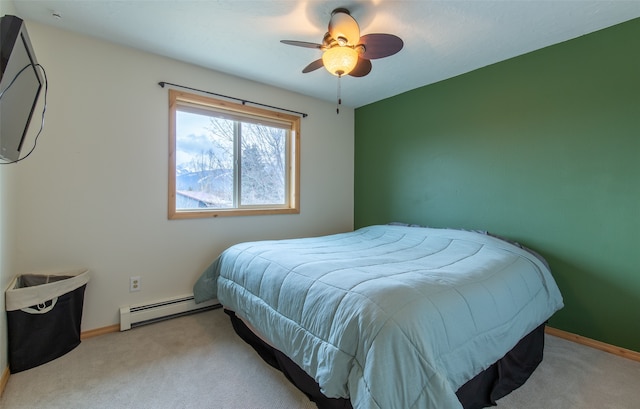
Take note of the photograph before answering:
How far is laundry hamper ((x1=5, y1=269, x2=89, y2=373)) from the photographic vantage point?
5.77 ft

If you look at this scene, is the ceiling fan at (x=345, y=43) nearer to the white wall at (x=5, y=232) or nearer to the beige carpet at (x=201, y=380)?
the white wall at (x=5, y=232)

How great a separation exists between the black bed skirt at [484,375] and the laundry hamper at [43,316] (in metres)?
1.26

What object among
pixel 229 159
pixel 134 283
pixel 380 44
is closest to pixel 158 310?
pixel 134 283

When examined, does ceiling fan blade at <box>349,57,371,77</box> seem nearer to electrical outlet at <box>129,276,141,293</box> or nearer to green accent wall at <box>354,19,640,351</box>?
green accent wall at <box>354,19,640,351</box>

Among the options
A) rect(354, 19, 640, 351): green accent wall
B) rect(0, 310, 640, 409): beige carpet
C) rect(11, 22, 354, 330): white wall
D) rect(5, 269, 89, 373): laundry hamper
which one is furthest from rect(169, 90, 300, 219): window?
rect(354, 19, 640, 351): green accent wall

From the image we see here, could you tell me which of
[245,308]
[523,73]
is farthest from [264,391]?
[523,73]

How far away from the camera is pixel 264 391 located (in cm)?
162

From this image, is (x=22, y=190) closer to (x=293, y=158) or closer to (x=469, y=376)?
(x=293, y=158)

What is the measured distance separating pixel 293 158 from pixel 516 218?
235 cm

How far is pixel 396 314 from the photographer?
3.74 feet

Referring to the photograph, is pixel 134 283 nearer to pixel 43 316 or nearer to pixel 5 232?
pixel 43 316

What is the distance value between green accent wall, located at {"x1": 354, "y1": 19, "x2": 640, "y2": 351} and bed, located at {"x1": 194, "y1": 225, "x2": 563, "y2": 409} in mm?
443

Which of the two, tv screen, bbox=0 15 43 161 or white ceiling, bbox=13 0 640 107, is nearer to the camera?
tv screen, bbox=0 15 43 161

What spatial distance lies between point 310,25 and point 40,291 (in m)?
2.53
